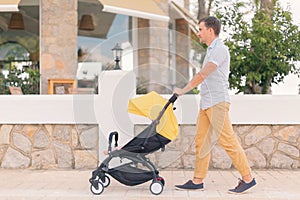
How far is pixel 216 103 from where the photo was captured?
604 centimetres

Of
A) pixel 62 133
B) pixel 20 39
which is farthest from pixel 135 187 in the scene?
pixel 20 39

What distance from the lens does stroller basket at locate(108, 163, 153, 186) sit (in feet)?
19.7

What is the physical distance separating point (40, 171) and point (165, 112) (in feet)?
8.74

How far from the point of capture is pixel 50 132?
7891mm

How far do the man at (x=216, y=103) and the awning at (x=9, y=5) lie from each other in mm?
7431

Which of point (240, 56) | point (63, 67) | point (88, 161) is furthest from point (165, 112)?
point (63, 67)

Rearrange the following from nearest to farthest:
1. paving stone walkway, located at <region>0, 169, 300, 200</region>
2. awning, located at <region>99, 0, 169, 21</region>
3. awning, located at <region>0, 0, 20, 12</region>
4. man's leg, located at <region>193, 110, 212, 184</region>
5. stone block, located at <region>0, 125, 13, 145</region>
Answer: paving stone walkway, located at <region>0, 169, 300, 200</region> → man's leg, located at <region>193, 110, 212, 184</region> → stone block, located at <region>0, 125, 13, 145</region> → awning, located at <region>0, 0, 20, 12</region> → awning, located at <region>99, 0, 169, 21</region>

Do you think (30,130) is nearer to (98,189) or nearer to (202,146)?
(98,189)

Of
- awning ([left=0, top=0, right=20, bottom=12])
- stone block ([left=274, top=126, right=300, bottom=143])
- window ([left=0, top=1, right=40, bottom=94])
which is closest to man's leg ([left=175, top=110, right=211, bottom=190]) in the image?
stone block ([left=274, top=126, right=300, bottom=143])

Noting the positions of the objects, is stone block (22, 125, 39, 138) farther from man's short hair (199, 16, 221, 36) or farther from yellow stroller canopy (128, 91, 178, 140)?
man's short hair (199, 16, 221, 36)

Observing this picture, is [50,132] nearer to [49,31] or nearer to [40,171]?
[40,171]

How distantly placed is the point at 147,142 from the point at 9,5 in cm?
777

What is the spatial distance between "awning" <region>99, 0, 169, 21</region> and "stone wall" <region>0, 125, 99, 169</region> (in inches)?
224

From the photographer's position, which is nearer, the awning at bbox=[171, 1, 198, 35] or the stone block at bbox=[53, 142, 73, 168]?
the stone block at bbox=[53, 142, 73, 168]
